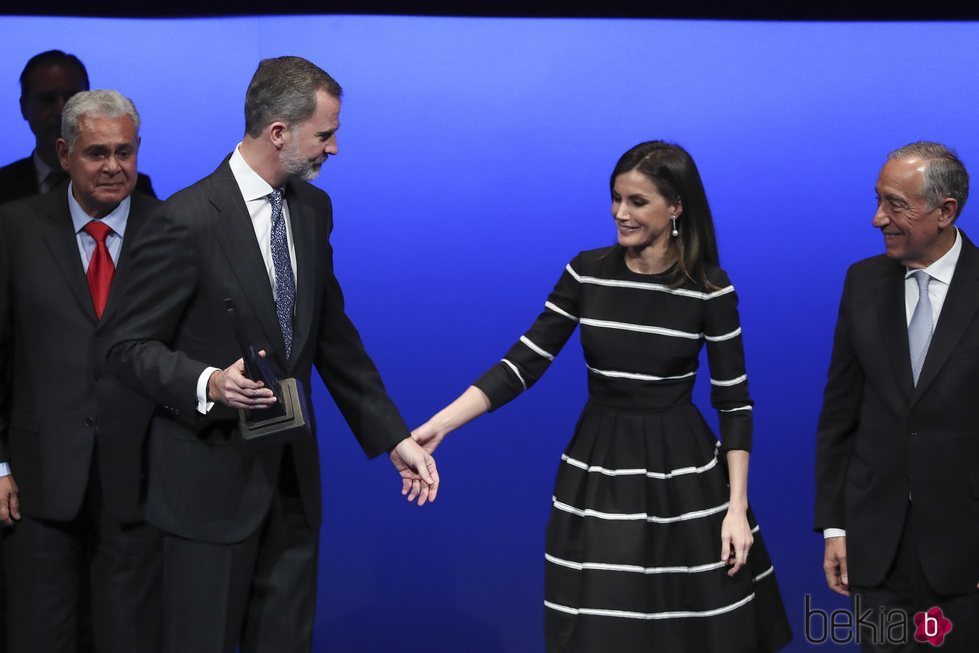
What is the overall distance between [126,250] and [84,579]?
2.99 feet

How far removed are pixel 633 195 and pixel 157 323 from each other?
1146mm

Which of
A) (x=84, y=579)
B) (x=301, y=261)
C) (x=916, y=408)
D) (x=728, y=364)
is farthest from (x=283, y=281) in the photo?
(x=916, y=408)

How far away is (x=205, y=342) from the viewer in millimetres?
2740

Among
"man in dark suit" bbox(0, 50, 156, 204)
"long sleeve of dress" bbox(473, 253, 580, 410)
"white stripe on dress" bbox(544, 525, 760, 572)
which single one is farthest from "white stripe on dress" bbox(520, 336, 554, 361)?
"man in dark suit" bbox(0, 50, 156, 204)

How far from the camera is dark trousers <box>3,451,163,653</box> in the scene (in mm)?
3518

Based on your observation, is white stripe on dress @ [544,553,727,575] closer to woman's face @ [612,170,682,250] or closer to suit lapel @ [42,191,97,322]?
woman's face @ [612,170,682,250]

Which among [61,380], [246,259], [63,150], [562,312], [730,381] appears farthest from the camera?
[63,150]

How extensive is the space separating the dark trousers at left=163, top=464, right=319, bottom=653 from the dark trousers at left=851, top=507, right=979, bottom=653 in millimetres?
1326

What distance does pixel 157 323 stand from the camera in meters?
2.70

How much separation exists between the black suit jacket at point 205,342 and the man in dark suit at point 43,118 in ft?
4.71

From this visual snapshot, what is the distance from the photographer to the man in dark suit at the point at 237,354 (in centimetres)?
270

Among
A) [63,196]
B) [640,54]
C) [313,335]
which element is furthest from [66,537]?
[640,54]

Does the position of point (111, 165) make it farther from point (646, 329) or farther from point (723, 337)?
point (723, 337)

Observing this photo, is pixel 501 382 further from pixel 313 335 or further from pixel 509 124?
pixel 509 124
